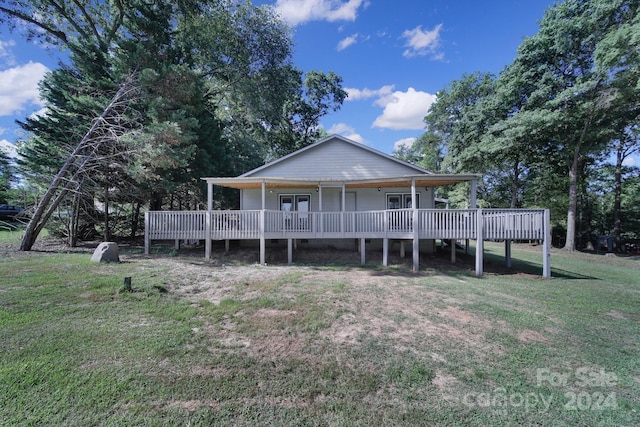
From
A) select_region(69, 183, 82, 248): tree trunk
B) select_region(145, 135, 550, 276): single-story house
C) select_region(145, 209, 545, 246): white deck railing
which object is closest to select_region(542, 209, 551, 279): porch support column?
select_region(145, 135, 550, 276): single-story house

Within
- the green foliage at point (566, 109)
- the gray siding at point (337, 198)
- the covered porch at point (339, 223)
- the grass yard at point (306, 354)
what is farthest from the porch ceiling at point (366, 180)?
the green foliage at point (566, 109)

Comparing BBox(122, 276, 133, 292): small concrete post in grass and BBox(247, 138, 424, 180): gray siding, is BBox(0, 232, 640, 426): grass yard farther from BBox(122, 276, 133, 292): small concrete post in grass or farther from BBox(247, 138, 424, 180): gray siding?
BBox(247, 138, 424, 180): gray siding

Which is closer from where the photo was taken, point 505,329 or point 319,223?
point 505,329

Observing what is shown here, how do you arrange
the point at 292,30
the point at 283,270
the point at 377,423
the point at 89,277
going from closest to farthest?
the point at 377,423
the point at 89,277
the point at 283,270
the point at 292,30

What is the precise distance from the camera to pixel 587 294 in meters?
7.22

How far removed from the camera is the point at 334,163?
13.8m

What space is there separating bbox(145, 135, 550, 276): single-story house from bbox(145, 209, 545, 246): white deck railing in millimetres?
28

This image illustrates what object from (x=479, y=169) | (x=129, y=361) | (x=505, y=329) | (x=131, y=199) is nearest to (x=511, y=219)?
(x=505, y=329)

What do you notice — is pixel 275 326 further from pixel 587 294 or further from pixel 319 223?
pixel 587 294

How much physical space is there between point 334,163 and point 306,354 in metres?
11.0

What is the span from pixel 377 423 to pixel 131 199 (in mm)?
15833

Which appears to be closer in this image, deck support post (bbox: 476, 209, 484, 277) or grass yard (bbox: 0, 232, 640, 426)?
grass yard (bbox: 0, 232, 640, 426)

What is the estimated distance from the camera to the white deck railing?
385 inches

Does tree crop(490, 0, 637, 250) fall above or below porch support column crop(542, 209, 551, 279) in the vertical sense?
above
